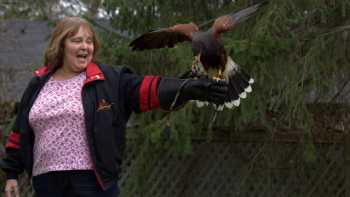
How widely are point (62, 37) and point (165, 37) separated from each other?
999 millimetres

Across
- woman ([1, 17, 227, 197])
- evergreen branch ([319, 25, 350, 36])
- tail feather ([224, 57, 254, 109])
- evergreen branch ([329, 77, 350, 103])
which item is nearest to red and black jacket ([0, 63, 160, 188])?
woman ([1, 17, 227, 197])

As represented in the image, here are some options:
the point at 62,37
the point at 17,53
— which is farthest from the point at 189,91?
the point at 17,53

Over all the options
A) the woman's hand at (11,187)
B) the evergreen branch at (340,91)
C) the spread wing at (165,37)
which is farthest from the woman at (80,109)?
the evergreen branch at (340,91)

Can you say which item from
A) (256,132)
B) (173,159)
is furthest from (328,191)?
(173,159)

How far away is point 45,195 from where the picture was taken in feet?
9.04

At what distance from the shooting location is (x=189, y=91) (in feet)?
8.92

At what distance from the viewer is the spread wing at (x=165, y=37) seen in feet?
11.8

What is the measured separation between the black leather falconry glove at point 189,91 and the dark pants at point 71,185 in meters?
0.41

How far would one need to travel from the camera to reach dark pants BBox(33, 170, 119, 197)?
267cm

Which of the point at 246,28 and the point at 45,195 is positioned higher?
the point at 246,28

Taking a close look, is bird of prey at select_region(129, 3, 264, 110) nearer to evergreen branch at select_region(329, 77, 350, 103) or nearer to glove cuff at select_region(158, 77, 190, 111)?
glove cuff at select_region(158, 77, 190, 111)

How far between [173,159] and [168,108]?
3.67m

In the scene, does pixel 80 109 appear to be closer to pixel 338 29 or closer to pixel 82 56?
pixel 82 56

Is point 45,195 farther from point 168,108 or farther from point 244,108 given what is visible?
point 244,108
